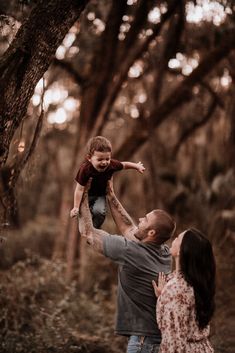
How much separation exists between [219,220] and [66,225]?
3560 mm

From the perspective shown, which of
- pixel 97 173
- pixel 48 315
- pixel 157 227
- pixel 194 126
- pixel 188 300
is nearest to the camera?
pixel 188 300

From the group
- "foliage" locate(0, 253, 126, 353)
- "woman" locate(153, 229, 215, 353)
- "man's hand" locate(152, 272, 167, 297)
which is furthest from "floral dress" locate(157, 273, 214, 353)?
"foliage" locate(0, 253, 126, 353)

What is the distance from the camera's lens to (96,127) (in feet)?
39.8

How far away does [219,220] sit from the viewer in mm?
11656

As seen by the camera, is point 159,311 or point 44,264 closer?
point 159,311

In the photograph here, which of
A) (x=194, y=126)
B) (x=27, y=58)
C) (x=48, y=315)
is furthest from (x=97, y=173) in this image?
(x=194, y=126)

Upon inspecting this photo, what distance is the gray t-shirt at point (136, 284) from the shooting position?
4.53 metres

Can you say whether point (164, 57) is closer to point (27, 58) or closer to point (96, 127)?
point (96, 127)

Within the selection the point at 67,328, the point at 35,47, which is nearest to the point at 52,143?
the point at 67,328

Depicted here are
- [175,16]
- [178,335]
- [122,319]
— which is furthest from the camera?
[175,16]

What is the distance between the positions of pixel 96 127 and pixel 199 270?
26.7 ft

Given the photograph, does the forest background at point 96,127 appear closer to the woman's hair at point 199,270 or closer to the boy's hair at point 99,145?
the boy's hair at point 99,145

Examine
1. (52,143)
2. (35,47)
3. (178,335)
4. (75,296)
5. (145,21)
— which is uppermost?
(52,143)

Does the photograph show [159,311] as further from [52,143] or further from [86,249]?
[52,143]
